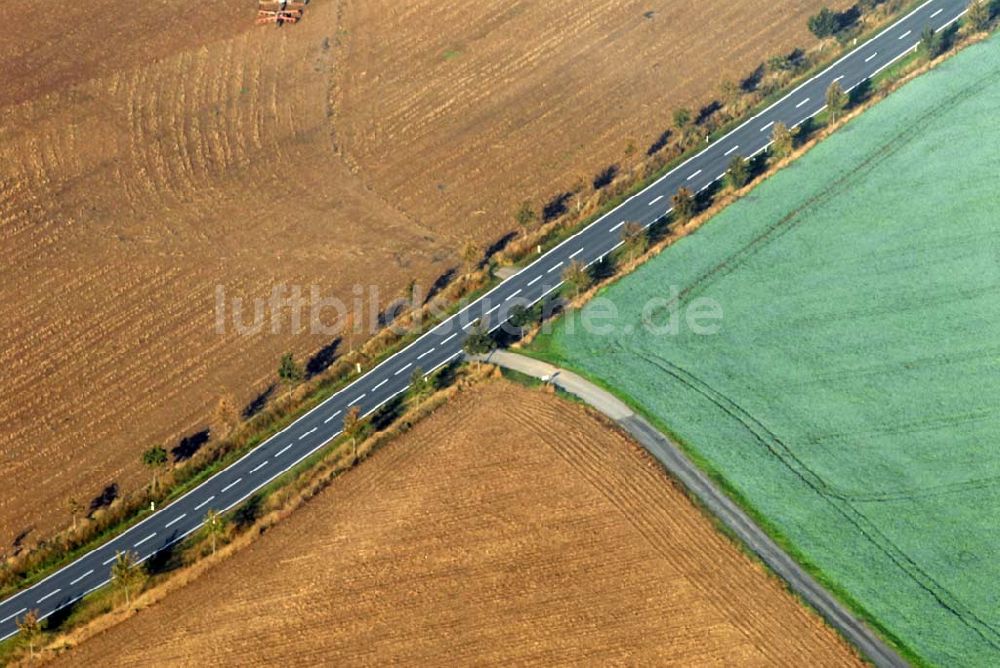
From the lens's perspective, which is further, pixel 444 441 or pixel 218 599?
pixel 444 441

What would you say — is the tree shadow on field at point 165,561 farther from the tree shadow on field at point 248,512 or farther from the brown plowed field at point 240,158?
the brown plowed field at point 240,158

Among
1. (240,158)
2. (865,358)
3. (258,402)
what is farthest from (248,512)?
(865,358)

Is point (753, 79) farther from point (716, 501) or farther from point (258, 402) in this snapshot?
point (258, 402)

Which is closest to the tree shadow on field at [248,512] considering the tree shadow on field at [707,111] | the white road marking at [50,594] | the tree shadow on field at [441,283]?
the white road marking at [50,594]

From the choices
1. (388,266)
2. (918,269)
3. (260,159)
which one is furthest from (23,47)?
(918,269)

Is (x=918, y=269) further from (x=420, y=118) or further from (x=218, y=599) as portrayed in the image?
(x=218, y=599)

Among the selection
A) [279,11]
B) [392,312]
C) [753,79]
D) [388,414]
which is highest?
[279,11]
